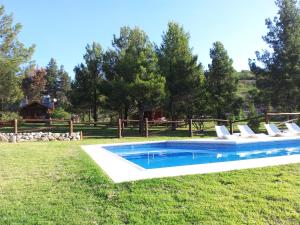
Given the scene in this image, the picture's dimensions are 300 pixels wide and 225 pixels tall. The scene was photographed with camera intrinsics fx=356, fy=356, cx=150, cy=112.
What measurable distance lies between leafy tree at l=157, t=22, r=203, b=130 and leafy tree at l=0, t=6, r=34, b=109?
1035cm

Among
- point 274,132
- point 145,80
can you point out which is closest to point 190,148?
point 274,132

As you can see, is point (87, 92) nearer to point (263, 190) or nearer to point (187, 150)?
point (187, 150)

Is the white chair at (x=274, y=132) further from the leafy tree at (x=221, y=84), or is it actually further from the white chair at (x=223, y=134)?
the leafy tree at (x=221, y=84)

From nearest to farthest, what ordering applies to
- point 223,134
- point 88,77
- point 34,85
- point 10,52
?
point 223,134 < point 10,52 < point 88,77 < point 34,85

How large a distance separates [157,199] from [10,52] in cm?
2477

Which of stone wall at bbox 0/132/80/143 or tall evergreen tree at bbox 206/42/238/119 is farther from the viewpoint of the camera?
tall evergreen tree at bbox 206/42/238/119

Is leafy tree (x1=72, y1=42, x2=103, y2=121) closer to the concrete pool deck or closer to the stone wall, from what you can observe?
the stone wall

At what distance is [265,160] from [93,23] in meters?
18.9

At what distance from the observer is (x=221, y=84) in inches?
1018

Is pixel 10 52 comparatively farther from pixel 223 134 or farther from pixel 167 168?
pixel 167 168

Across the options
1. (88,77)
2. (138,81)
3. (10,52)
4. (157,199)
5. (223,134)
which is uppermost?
(10,52)

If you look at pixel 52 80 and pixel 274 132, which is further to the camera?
pixel 52 80

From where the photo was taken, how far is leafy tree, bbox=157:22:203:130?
79.6ft

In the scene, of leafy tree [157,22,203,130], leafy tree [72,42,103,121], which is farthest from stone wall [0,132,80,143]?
leafy tree [72,42,103,121]
